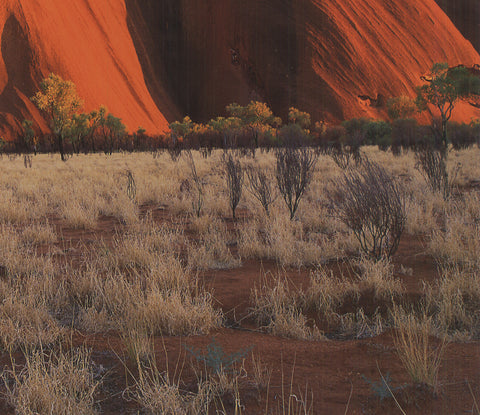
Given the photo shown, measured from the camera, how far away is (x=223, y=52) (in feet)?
218

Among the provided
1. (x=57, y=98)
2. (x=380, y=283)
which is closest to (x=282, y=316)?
(x=380, y=283)

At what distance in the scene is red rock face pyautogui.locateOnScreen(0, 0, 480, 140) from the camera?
167 feet

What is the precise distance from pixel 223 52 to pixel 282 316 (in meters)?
68.3

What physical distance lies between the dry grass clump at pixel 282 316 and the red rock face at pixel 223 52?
A: 5164 cm

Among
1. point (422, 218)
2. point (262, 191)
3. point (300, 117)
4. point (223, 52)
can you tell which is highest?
point (223, 52)

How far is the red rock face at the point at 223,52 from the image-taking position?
167 feet

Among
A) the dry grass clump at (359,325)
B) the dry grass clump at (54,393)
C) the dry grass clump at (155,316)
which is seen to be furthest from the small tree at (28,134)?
the dry grass clump at (54,393)

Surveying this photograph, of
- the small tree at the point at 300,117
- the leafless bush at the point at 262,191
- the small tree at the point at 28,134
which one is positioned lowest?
the leafless bush at the point at 262,191

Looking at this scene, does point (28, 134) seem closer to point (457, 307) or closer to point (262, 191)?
point (262, 191)

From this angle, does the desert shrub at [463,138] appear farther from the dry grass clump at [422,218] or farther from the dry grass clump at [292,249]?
the dry grass clump at [292,249]

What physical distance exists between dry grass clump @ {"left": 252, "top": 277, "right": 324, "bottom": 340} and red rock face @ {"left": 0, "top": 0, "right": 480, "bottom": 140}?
169 feet

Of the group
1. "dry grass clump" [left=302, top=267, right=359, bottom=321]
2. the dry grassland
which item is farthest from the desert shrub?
"dry grass clump" [left=302, top=267, right=359, bottom=321]

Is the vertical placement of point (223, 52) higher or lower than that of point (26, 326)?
higher

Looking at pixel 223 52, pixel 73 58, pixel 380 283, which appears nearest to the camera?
pixel 380 283
